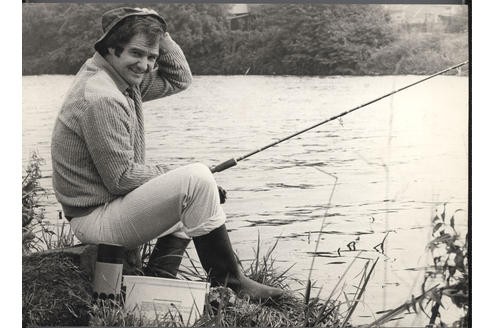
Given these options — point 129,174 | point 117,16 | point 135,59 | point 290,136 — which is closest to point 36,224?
point 129,174

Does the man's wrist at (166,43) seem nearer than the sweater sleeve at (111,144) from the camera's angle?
No

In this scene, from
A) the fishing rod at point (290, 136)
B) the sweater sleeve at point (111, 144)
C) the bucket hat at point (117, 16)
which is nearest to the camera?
the sweater sleeve at point (111, 144)

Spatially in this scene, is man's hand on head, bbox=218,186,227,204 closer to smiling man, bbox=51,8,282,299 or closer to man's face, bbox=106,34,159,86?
smiling man, bbox=51,8,282,299

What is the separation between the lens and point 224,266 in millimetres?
4602

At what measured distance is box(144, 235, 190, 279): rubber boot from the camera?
467cm

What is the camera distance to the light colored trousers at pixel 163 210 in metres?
4.52

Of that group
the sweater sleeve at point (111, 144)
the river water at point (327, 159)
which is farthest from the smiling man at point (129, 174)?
the river water at point (327, 159)

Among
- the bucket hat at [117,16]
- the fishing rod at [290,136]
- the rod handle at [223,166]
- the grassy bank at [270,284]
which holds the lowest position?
the grassy bank at [270,284]

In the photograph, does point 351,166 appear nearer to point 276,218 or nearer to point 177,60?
point 276,218

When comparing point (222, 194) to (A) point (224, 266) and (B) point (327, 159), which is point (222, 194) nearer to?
(A) point (224, 266)

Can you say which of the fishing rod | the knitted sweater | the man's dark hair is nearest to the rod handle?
the fishing rod

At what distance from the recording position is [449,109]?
4.67 meters

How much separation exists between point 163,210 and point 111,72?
0.68m

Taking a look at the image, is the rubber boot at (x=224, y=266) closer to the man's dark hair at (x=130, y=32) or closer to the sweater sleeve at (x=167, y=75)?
the sweater sleeve at (x=167, y=75)
